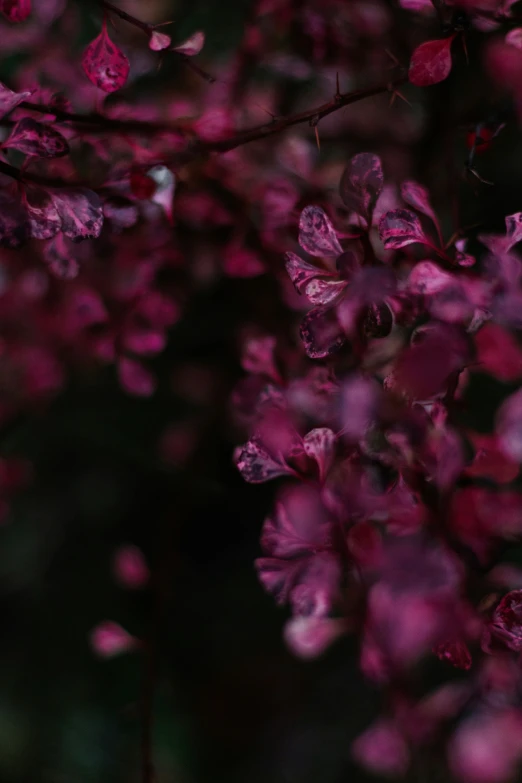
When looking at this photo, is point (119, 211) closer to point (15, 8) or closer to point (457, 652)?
point (15, 8)

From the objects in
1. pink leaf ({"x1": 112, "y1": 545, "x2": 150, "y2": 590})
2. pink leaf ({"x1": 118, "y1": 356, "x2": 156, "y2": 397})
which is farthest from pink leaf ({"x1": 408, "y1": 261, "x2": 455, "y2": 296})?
pink leaf ({"x1": 112, "y1": 545, "x2": 150, "y2": 590})

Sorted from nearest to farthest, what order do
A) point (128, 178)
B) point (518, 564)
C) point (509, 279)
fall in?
point (509, 279)
point (128, 178)
point (518, 564)

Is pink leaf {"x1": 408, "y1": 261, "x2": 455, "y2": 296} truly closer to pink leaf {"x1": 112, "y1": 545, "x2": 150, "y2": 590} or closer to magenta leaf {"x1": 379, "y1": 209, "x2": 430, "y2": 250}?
magenta leaf {"x1": 379, "y1": 209, "x2": 430, "y2": 250}

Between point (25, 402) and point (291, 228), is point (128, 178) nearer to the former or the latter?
point (291, 228)

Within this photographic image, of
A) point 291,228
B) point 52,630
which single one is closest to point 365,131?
point 291,228

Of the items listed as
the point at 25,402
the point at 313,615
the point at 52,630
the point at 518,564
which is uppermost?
the point at 313,615

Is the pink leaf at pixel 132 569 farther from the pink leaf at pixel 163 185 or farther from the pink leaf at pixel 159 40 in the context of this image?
the pink leaf at pixel 159 40

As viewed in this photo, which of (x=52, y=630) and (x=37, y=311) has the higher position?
(x=37, y=311)
